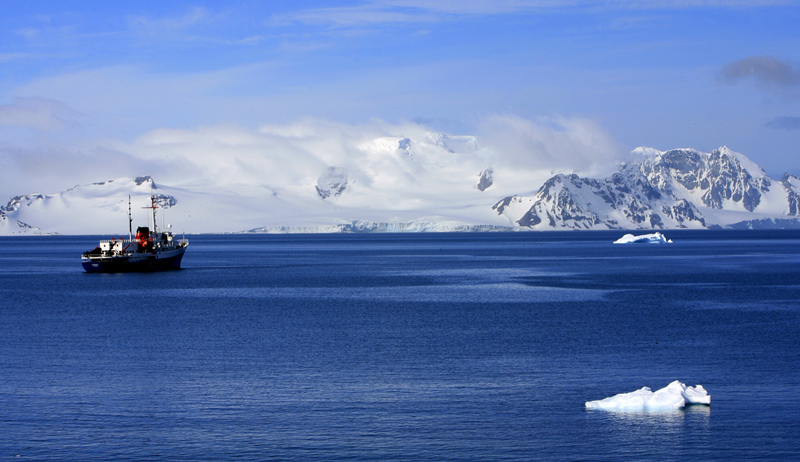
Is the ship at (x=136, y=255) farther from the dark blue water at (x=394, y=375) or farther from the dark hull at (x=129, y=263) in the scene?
the dark blue water at (x=394, y=375)

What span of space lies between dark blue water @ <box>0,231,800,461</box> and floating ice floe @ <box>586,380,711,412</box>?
47 centimetres

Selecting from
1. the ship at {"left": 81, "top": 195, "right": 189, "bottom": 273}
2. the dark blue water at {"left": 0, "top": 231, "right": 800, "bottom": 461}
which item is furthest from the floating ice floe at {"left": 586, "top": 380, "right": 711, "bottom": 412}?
the ship at {"left": 81, "top": 195, "right": 189, "bottom": 273}

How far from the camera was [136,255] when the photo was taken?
111 metres

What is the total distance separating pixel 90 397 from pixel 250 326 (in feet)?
71.1

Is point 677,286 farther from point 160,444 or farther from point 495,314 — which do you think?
point 160,444

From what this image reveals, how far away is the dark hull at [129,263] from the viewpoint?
110m

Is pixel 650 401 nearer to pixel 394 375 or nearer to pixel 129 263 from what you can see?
pixel 394 375

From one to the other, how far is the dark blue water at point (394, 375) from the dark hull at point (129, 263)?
3466cm

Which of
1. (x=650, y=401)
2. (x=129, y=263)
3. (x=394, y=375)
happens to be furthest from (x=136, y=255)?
(x=650, y=401)

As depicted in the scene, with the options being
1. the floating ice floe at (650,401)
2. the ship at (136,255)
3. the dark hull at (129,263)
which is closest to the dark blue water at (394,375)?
the floating ice floe at (650,401)

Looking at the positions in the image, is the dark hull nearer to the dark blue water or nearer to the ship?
the ship

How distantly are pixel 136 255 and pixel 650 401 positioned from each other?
92004 millimetres

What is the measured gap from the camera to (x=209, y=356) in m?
41.4

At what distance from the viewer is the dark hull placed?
10969 centimetres
